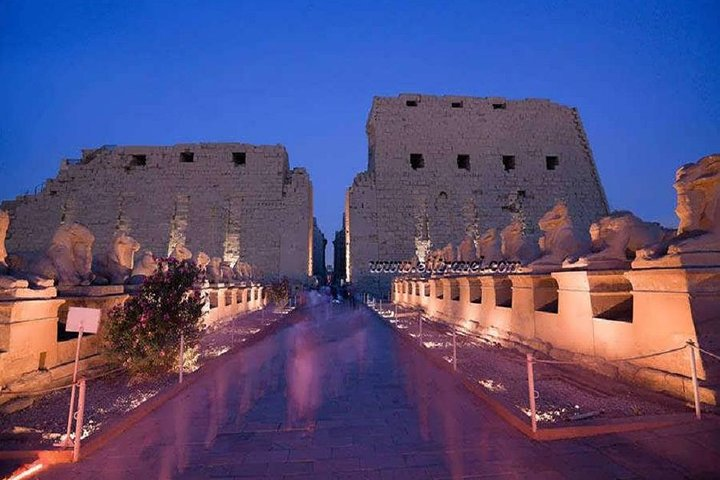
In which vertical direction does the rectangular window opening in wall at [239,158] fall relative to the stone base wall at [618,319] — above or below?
above

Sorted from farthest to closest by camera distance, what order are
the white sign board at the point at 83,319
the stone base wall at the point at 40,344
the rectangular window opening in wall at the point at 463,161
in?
the rectangular window opening in wall at the point at 463,161 < the stone base wall at the point at 40,344 < the white sign board at the point at 83,319

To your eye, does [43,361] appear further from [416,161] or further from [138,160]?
[138,160]

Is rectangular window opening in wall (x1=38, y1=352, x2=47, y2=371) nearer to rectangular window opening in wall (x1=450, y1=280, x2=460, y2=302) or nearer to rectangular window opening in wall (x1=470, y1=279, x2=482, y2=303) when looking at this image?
rectangular window opening in wall (x1=470, y1=279, x2=482, y2=303)

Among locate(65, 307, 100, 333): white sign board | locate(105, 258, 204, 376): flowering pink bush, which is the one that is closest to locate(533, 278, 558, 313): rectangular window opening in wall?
locate(105, 258, 204, 376): flowering pink bush

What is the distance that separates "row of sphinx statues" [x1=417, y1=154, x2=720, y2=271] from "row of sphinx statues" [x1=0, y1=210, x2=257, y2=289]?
5.84 metres

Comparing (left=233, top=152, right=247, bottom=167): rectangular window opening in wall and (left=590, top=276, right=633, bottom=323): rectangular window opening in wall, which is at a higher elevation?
(left=233, top=152, right=247, bottom=167): rectangular window opening in wall

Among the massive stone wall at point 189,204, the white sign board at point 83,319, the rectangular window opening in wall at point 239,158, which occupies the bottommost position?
the white sign board at point 83,319

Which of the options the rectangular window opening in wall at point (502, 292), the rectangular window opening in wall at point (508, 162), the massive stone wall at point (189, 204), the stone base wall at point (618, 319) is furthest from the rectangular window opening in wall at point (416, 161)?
the rectangular window opening in wall at point (502, 292)

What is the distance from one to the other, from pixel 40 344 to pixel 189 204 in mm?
20284

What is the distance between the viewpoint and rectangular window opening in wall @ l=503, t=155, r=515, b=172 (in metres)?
23.3

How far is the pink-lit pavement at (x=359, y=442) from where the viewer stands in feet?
7.32

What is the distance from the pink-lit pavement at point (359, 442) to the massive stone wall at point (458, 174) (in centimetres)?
1676

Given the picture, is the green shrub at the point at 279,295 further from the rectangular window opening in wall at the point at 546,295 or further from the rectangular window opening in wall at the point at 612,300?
the rectangular window opening in wall at the point at 612,300

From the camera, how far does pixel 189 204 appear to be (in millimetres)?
22688
